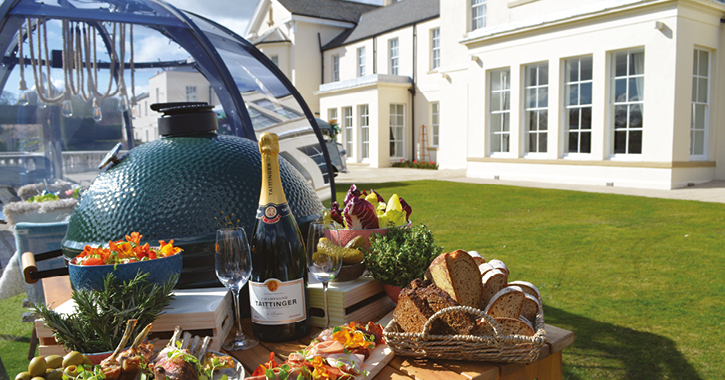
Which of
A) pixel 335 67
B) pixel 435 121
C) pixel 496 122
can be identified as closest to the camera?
pixel 496 122

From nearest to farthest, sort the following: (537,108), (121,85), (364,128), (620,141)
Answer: (121,85) < (620,141) < (537,108) < (364,128)

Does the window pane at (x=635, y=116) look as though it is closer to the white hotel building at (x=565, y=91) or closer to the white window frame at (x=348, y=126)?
the white hotel building at (x=565, y=91)

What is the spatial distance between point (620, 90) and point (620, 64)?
639 millimetres

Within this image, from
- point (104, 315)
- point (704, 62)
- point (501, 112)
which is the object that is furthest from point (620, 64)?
point (104, 315)

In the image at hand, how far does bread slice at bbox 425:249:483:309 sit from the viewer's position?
1.50m

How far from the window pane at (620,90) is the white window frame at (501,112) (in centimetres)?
305

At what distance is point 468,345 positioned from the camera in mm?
1339

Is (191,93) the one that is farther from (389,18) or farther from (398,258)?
(389,18)

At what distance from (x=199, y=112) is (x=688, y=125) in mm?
12433

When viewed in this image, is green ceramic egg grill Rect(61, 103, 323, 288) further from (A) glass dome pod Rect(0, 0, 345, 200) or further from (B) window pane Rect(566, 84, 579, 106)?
(B) window pane Rect(566, 84, 579, 106)

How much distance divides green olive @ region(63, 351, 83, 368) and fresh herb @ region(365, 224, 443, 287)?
900mm

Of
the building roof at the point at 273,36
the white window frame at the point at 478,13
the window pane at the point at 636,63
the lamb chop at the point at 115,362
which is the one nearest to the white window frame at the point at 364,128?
the white window frame at the point at 478,13

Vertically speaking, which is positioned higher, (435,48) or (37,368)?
Answer: (435,48)

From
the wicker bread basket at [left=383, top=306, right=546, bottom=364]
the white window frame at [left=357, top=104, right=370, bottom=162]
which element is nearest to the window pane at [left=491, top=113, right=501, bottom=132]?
the white window frame at [left=357, top=104, right=370, bottom=162]
